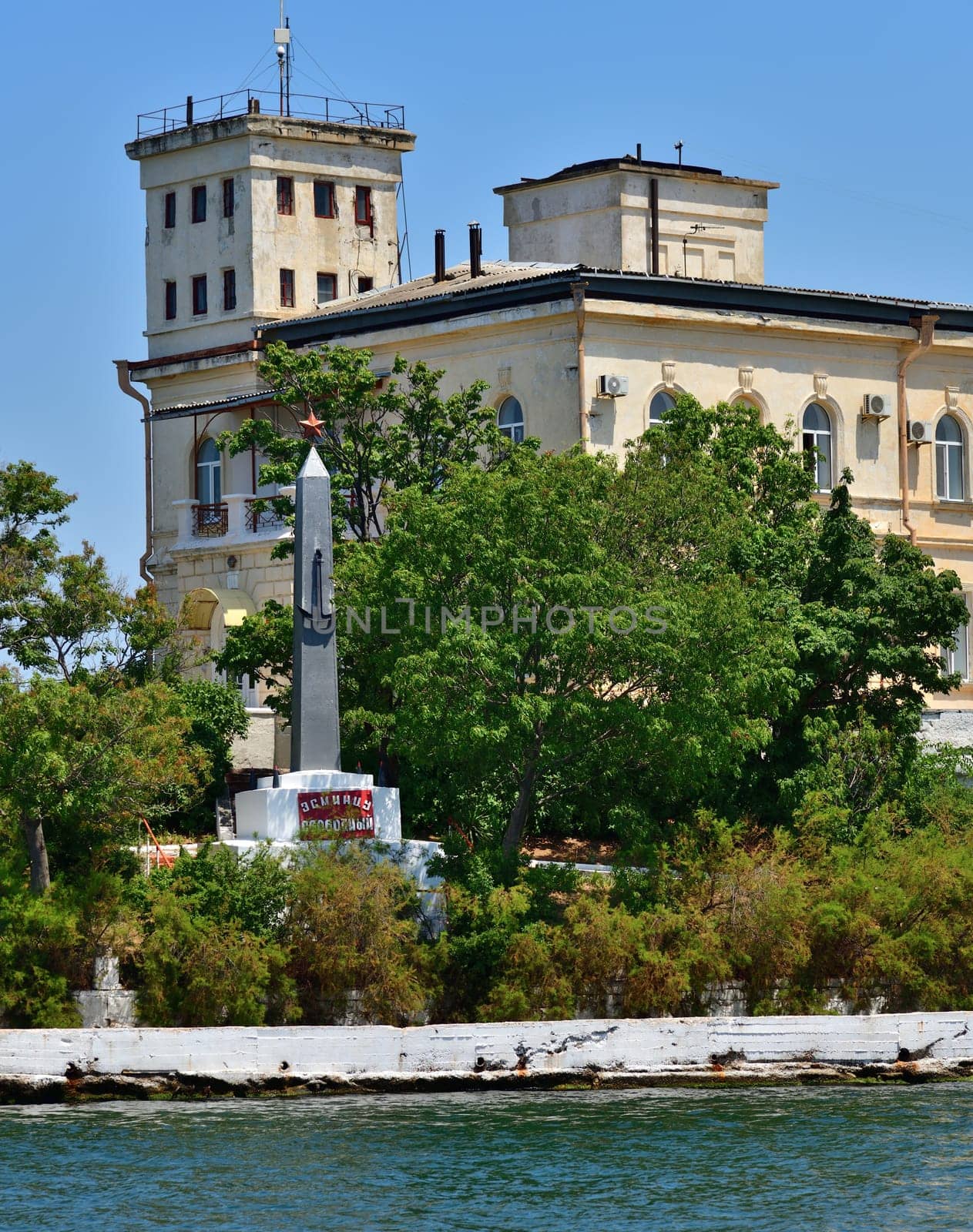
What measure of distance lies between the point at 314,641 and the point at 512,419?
12.0 metres

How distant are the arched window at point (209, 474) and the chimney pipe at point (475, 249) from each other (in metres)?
6.28

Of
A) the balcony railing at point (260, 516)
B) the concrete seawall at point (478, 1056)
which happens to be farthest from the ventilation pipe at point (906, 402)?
the concrete seawall at point (478, 1056)

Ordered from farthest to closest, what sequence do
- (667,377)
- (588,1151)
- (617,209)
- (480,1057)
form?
1. (617,209)
2. (667,377)
3. (480,1057)
4. (588,1151)

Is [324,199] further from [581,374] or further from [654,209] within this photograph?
[581,374]

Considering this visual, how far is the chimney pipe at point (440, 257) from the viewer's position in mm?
55688

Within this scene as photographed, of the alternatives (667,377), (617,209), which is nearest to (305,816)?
(667,377)

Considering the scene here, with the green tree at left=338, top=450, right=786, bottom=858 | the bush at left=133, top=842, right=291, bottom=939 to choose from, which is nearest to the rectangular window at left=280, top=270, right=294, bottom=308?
the green tree at left=338, top=450, right=786, bottom=858

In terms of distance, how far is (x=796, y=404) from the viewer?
52.3 meters

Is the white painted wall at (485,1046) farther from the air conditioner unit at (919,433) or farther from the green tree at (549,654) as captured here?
the air conditioner unit at (919,433)

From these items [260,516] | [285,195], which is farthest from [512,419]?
[285,195]

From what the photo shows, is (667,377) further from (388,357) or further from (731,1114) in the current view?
(731,1114)

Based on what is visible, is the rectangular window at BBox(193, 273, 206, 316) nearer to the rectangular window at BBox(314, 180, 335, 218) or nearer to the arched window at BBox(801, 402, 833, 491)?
the rectangular window at BBox(314, 180, 335, 218)

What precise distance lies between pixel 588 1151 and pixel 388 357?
77.2 ft

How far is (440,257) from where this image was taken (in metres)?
55.8
